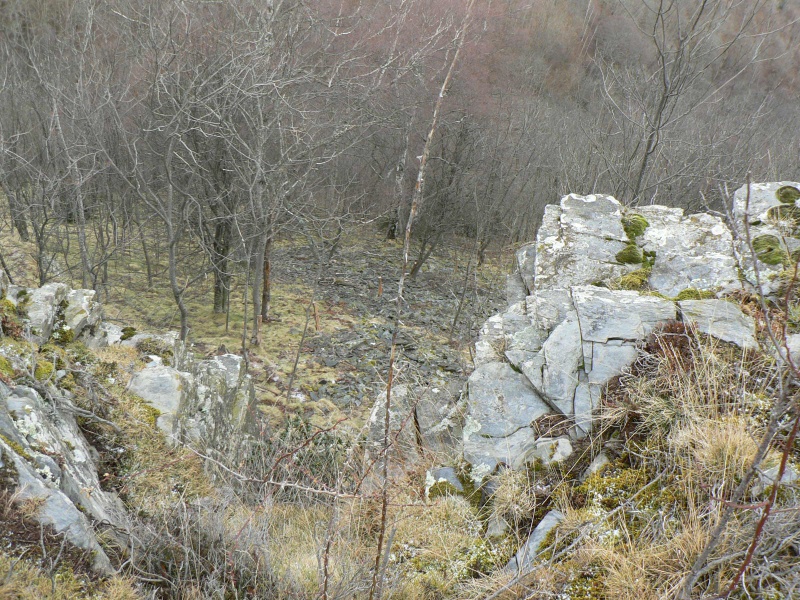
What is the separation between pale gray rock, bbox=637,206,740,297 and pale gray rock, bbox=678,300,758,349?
48 centimetres

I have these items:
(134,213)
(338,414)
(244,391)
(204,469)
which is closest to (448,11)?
(134,213)

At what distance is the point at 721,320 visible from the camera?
3246mm

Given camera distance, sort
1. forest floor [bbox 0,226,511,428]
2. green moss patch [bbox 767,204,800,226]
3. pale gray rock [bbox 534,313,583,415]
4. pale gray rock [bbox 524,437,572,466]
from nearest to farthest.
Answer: pale gray rock [bbox 524,437,572,466] < pale gray rock [bbox 534,313,583,415] < green moss patch [bbox 767,204,800,226] < forest floor [bbox 0,226,511,428]

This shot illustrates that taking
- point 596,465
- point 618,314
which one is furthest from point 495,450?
point 618,314

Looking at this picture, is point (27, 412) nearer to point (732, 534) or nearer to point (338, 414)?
point (732, 534)

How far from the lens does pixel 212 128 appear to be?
9070 millimetres

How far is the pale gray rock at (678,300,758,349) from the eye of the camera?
10.1ft

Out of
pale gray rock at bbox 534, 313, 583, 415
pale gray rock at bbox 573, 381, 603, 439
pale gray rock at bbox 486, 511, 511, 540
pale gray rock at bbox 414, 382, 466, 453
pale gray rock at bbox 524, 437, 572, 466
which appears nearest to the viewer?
pale gray rock at bbox 486, 511, 511, 540

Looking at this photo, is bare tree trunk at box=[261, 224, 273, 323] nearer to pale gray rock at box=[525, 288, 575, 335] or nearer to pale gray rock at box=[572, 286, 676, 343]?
pale gray rock at box=[525, 288, 575, 335]

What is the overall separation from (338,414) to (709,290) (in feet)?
16.5

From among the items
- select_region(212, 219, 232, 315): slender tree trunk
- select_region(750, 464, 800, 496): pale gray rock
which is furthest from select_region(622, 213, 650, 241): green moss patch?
select_region(212, 219, 232, 315): slender tree trunk

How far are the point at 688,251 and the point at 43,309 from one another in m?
5.45

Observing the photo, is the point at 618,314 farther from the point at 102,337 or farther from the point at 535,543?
the point at 102,337

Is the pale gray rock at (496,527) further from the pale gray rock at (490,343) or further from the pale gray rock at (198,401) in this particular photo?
the pale gray rock at (198,401)
